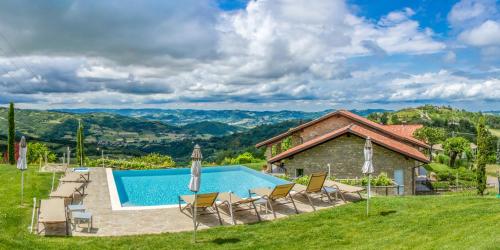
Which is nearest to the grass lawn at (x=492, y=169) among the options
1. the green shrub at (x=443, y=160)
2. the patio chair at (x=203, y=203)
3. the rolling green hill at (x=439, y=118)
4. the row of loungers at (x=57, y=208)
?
A: the green shrub at (x=443, y=160)

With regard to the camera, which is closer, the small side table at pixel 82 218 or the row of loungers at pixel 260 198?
the small side table at pixel 82 218

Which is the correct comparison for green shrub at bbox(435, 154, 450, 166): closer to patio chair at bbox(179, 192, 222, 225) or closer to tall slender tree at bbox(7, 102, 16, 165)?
→ patio chair at bbox(179, 192, 222, 225)

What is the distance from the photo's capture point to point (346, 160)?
2491cm

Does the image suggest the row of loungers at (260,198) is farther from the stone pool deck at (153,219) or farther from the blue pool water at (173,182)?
the blue pool water at (173,182)

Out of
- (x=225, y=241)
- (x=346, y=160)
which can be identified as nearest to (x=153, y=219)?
(x=225, y=241)

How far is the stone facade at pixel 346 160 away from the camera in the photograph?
2406cm

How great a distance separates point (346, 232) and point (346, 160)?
552 inches

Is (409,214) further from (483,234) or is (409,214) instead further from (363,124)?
(363,124)

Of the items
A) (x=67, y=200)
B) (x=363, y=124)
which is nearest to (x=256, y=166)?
(x=363, y=124)

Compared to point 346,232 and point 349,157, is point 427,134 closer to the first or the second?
point 349,157

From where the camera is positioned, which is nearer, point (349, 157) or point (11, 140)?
point (349, 157)

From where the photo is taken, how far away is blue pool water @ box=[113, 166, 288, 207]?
21984mm

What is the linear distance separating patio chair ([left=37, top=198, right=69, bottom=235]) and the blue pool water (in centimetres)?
705

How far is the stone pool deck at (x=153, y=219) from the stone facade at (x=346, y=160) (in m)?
8.83
